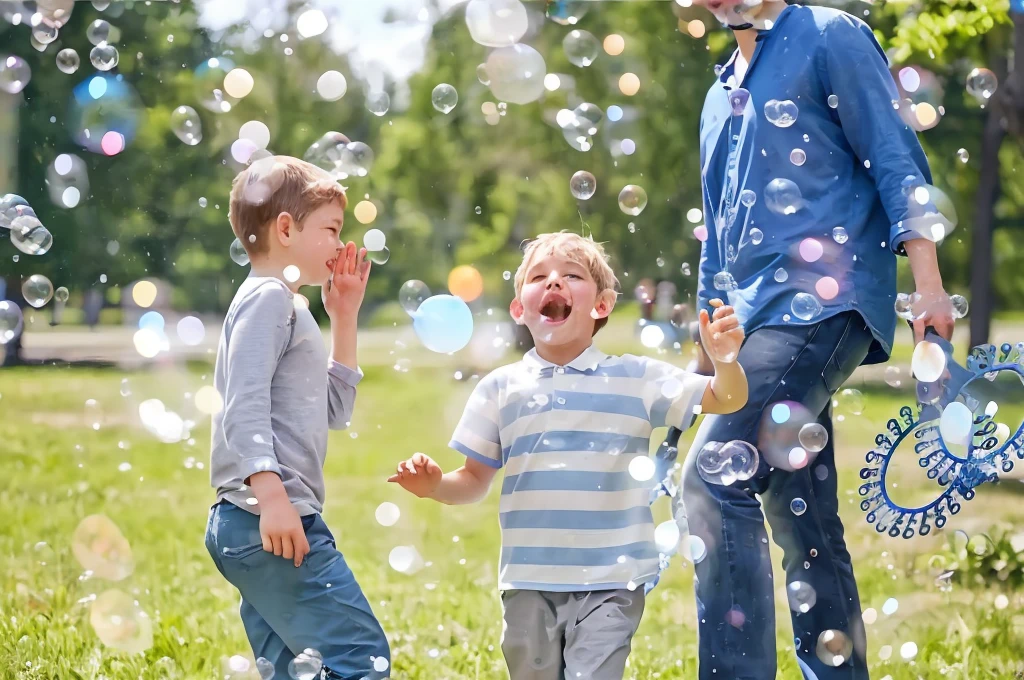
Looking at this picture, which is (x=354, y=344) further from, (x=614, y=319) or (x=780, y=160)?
(x=614, y=319)

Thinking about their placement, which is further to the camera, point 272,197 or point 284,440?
point 272,197

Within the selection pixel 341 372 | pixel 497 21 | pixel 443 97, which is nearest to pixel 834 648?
pixel 341 372

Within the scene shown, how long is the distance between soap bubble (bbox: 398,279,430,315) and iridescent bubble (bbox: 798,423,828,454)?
107 centimetres

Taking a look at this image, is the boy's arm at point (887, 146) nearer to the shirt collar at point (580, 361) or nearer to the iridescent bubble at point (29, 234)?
the shirt collar at point (580, 361)

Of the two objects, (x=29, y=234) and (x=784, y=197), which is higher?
(x=784, y=197)


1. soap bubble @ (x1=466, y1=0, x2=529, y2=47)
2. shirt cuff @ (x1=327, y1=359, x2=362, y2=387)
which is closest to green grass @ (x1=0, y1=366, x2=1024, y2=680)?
shirt cuff @ (x1=327, y1=359, x2=362, y2=387)

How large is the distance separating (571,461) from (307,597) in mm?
571

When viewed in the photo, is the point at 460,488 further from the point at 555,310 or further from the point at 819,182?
the point at 819,182

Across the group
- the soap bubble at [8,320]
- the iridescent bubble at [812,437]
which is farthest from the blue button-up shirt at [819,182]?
the soap bubble at [8,320]

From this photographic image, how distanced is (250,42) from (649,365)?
8028 millimetres

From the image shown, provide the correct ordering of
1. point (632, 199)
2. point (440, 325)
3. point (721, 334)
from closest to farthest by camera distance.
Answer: point (721, 334), point (440, 325), point (632, 199)

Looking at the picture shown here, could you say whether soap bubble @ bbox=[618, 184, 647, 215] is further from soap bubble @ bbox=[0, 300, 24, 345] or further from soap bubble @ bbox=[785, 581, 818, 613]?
soap bubble @ bbox=[0, 300, 24, 345]

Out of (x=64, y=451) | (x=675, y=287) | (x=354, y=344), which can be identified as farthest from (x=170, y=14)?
(x=354, y=344)

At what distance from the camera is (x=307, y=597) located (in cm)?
227
